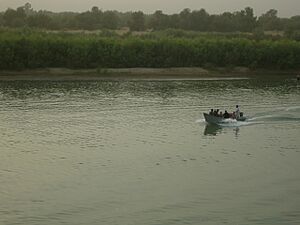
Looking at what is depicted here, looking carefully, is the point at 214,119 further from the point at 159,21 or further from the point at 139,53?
the point at 159,21

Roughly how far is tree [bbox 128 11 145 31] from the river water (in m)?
118

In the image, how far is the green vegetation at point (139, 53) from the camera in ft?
331

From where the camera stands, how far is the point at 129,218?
23.7 m

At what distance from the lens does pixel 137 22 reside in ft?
591

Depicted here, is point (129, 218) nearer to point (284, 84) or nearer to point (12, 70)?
point (284, 84)

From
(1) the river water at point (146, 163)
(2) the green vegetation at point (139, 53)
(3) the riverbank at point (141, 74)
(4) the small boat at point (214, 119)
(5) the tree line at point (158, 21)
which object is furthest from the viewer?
(5) the tree line at point (158, 21)

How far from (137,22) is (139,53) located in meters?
75.7

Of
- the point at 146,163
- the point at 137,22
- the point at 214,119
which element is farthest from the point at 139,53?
the point at 137,22

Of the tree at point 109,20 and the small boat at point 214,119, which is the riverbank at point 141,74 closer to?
the small boat at point 214,119

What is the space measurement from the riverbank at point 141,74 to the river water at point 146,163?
117 feet

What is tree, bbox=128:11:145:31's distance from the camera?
178600 mm

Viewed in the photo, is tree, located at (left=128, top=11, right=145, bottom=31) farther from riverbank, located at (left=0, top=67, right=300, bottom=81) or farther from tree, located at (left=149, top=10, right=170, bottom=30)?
riverbank, located at (left=0, top=67, right=300, bottom=81)

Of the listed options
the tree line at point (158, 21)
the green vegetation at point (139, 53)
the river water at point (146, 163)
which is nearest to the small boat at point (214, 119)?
the river water at point (146, 163)

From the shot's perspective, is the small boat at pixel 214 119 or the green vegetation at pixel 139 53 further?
the green vegetation at pixel 139 53
